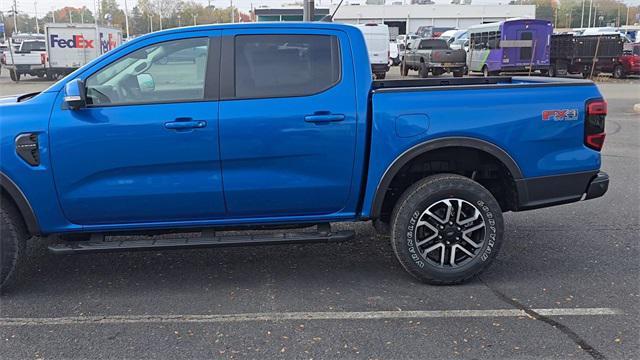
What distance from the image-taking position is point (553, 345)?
3.50 m

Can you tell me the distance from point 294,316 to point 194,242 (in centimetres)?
89

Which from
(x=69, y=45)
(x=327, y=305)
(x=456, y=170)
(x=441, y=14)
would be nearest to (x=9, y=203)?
(x=327, y=305)

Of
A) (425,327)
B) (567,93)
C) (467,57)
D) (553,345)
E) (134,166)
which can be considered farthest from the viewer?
(467,57)

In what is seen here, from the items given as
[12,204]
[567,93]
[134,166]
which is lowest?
[12,204]

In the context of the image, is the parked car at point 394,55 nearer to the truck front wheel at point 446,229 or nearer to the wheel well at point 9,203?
the truck front wheel at point 446,229

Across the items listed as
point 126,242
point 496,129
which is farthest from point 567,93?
point 126,242

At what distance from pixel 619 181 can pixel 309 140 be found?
209 inches

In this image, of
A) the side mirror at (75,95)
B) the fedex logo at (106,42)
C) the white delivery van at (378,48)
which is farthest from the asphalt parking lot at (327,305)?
the fedex logo at (106,42)

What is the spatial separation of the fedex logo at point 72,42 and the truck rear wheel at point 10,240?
23.8 m

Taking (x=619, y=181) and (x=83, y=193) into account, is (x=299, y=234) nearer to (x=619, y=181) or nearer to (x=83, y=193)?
(x=83, y=193)

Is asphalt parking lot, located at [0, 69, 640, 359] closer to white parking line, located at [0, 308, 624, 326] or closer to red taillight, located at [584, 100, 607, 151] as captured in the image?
white parking line, located at [0, 308, 624, 326]

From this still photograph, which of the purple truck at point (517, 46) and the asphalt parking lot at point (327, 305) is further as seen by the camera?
the purple truck at point (517, 46)

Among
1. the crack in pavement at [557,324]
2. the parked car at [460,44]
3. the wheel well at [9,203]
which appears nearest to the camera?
the crack in pavement at [557,324]

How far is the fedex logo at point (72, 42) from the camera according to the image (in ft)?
82.7
